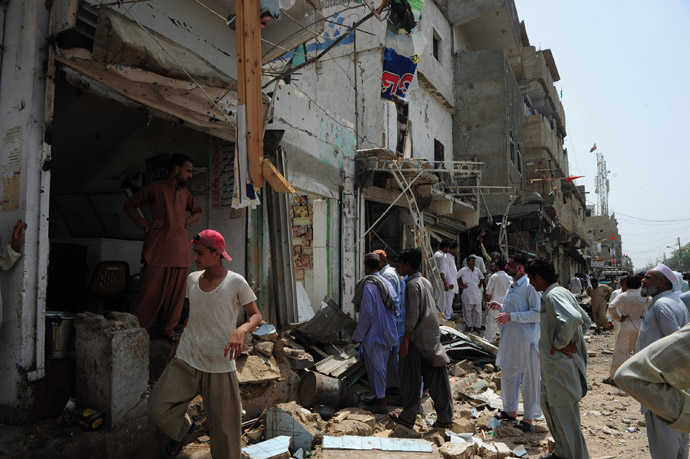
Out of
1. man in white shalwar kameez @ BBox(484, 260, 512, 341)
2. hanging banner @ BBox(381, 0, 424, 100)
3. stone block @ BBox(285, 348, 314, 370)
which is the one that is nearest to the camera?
stone block @ BBox(285, 348, 314, 370)

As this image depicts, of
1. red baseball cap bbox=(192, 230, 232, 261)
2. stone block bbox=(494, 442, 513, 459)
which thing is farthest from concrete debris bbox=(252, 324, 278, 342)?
stone block bbox=(494, 442, 513, 459)

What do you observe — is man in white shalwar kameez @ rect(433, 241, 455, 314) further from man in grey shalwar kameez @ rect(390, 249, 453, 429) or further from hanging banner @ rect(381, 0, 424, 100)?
man in grey shalwar kameez @ rect(390, 249, 453, 429)

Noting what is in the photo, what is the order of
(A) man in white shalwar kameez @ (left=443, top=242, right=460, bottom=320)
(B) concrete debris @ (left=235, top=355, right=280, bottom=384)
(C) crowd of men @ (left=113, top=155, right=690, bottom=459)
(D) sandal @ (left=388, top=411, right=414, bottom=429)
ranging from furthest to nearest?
1. (A) man in white shalwar kameez @ (left=443, top=242, right=460, bottom=320)
2. (D) sandal @ (left=388, top=411, right=414, bottom=429)
3. (B) concrete debris @ (left=235, top=355, right=280, bottom=384)
4. (C) crowd of men @ (left=113, top=155, right=690, bottom=459)

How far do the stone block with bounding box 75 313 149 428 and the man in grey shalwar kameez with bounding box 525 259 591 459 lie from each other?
11.2ft

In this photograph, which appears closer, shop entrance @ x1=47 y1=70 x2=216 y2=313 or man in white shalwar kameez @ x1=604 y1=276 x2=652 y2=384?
shop entrance @ x1=47 y1=70 x2=216 y2=313

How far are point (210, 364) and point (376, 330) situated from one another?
2908mm

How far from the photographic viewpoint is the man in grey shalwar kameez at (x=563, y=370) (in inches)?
150

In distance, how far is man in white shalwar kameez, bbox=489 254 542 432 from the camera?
5.24 m

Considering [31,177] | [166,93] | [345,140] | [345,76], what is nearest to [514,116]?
[345,76]

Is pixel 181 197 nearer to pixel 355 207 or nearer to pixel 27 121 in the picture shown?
pixel 27 121

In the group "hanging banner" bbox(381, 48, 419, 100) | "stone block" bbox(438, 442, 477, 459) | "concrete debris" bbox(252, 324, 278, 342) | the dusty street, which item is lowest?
the dusty street

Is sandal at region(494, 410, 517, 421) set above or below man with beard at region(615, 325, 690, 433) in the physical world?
below

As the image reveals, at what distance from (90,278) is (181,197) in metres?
1.84

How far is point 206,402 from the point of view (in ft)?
10.3
